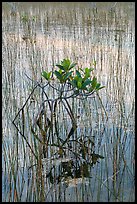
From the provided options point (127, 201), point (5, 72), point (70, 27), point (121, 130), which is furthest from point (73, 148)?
point (70, 27)

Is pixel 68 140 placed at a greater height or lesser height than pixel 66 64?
lesser

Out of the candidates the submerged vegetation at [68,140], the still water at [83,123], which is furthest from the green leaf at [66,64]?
the still water at [83,123]

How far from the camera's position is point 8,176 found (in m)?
2.07

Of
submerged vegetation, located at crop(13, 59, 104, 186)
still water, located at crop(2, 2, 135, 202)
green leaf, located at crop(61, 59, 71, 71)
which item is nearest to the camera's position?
still water, located at crop(2, 2, 135, 202)

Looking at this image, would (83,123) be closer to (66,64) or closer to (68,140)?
(68,140)

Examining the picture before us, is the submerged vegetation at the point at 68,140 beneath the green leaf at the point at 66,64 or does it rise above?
beneath

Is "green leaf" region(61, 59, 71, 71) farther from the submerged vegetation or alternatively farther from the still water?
the still water

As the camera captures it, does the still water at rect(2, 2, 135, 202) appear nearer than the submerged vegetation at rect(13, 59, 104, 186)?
Yes

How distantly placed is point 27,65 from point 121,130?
1.62m

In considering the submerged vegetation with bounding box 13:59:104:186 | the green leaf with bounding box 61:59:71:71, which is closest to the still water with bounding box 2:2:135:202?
the submerged vegetation with bounding box 13:59:104:186

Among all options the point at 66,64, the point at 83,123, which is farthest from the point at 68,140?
the point at 66,64

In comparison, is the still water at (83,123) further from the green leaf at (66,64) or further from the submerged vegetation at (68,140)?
the green leaf at (66,64)

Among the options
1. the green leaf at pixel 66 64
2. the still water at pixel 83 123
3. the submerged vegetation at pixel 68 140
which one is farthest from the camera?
the green leaf at pixel 66 64

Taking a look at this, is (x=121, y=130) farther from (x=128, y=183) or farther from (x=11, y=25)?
(x=11, y=25)
